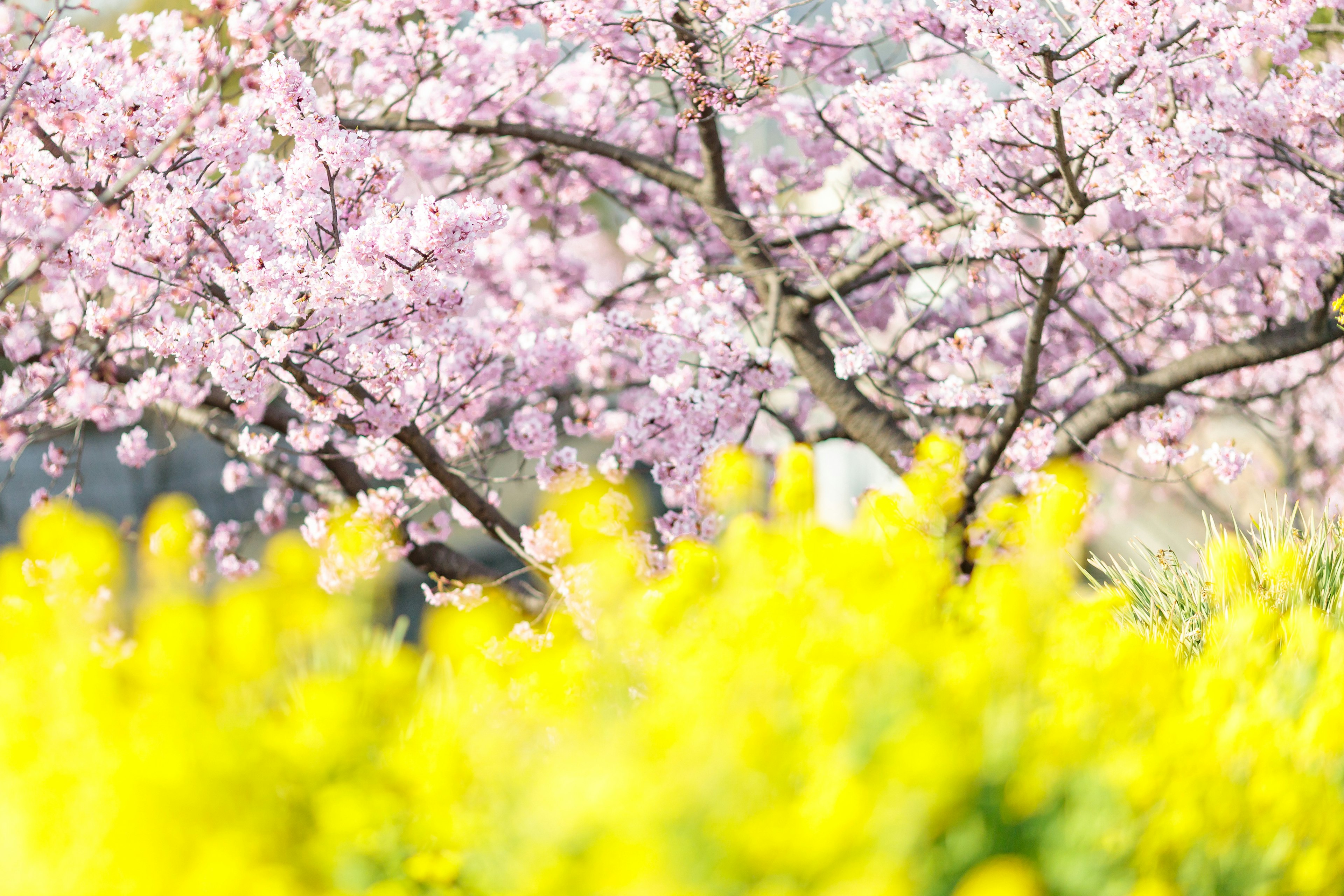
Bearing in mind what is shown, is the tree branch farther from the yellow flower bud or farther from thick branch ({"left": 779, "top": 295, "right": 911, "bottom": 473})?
the yellow flower bud

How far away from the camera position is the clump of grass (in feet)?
10.7

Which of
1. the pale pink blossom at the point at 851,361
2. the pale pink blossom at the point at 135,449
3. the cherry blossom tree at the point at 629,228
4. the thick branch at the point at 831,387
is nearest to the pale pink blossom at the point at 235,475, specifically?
the cherry blossom tree at the point at 629,228

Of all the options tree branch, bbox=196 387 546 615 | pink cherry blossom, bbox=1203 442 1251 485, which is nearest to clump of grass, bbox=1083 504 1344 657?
pink cherry blossom, bbox=1203 442 1251 485

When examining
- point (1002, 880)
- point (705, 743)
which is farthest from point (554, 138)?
point (1002, 880)

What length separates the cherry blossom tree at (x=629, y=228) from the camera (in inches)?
143

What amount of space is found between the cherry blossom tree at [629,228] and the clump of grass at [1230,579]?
36.0 inches

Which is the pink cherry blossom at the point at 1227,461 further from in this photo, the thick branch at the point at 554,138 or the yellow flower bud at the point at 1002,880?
the yellow flower bud at the point at 1002,880

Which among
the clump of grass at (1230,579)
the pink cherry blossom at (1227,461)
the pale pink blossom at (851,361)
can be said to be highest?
the pale pink blossom at (851,361)

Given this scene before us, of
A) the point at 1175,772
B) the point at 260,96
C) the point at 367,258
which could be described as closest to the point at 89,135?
the point at 260,96

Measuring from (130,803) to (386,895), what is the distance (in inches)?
17.0

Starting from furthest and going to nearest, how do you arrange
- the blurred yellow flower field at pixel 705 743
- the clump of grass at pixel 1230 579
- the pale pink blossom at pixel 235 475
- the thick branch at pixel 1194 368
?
the pale pink blossom at pixel 235 475 → the thick branch at pixel 1194 368 → the clump of grass at pixel 1230 579 → the blurred yellow flower field at pixel 705 743

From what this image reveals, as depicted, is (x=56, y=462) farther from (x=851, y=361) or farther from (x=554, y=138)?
(x=851, y=361)

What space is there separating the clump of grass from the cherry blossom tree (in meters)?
0.91

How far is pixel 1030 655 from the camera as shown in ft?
6.93
